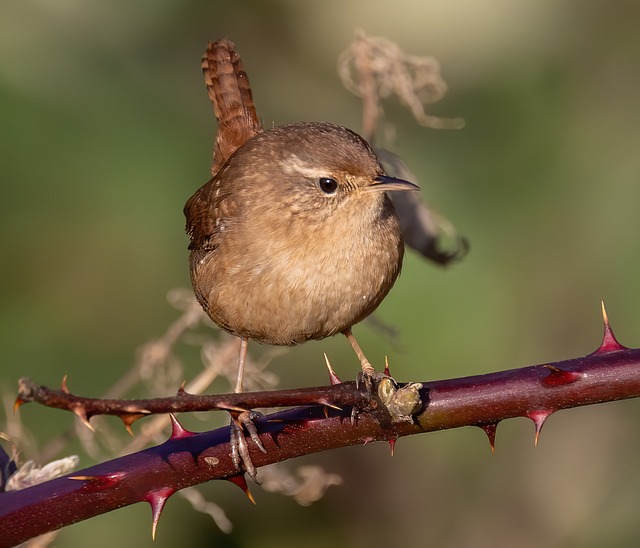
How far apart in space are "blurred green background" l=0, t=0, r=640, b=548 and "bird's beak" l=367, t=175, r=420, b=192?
1.01m

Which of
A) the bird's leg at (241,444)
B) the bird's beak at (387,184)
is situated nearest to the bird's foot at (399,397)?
the bird's leg at (241,444)

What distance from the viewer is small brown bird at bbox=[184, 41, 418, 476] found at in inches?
123

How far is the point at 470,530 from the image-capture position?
419 cm

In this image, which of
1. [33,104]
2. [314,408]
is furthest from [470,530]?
[33,104]

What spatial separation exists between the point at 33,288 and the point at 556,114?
86.2 inches

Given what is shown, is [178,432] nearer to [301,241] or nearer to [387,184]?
[301,241]

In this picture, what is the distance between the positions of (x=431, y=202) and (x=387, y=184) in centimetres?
105

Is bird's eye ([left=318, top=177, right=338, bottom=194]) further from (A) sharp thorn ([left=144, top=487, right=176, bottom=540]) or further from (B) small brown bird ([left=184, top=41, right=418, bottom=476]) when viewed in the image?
(A) sharp thorn ([left=144, top=487, right=176, bottom=540])

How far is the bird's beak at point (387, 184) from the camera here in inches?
123

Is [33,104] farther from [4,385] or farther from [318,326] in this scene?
[318,326]

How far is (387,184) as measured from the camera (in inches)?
125

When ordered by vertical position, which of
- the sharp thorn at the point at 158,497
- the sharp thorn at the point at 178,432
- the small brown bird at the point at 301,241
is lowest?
the sharp thorn at the point at 158,497

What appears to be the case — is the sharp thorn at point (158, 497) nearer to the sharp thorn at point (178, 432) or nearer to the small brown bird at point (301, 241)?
the sharp thorn at point (178, 432)

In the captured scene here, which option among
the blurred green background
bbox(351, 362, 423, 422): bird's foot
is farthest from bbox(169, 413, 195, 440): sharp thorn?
the blurred green background
